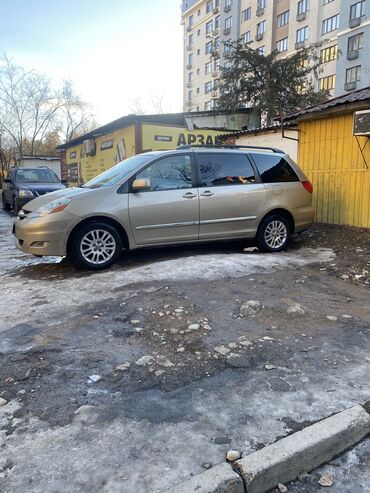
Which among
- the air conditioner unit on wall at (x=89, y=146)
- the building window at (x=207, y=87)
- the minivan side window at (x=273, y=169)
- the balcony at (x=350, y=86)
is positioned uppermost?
the building window at (x=207, y=87)

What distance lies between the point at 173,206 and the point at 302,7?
4830 cm

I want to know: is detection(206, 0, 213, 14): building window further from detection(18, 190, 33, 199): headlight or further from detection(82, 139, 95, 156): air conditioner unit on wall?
detection(18, 190, 33, 199): headlight

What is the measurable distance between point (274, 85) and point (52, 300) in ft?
59.5

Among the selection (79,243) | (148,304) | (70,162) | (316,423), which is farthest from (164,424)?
(70,162)

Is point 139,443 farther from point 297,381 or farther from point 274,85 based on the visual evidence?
point 274,85

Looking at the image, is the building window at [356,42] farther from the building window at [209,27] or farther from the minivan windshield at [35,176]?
the minivan windshield at [35,176]

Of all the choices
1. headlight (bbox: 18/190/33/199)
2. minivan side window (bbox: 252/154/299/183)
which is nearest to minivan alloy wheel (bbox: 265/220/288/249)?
minivan side window (bbox: 252/154/299/183)

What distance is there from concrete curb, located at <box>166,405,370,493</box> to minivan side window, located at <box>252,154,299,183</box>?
4.93m

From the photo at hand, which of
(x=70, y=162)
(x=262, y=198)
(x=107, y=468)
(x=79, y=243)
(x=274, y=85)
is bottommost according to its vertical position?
(x=107, y=468)

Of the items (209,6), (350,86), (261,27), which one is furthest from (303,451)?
(209,6)

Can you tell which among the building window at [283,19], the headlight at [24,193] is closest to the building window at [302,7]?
the building window at [283,19]

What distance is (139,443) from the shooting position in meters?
2.20

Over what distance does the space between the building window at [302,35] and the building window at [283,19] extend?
3302mm

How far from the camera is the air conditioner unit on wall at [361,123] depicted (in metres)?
7.30
